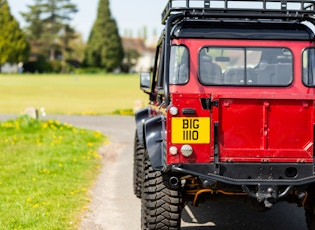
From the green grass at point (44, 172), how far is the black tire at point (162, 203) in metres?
1.39

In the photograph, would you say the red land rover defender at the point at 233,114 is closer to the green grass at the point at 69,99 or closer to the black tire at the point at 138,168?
the black tire at the point at 138,168

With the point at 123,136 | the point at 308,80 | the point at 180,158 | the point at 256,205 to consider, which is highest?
the point at 308,80

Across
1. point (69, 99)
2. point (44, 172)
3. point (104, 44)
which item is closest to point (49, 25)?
point (104, 44)

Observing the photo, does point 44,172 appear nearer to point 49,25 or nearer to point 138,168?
point 138,168

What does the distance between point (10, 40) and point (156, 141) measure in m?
110

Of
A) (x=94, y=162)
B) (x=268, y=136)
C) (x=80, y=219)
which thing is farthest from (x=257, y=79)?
(x=94, y=162)

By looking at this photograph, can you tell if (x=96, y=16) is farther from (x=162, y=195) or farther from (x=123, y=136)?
(x=162, y=195)

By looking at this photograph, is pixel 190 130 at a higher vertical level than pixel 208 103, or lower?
lower

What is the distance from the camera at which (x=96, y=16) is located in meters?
129

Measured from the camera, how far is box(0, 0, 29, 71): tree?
111m

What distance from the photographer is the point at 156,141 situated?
609cm

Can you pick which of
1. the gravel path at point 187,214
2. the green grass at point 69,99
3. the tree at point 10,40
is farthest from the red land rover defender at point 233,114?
the tree at point 10,40

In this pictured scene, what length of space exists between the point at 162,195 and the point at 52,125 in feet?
39.2

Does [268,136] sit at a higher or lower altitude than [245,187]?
higher
